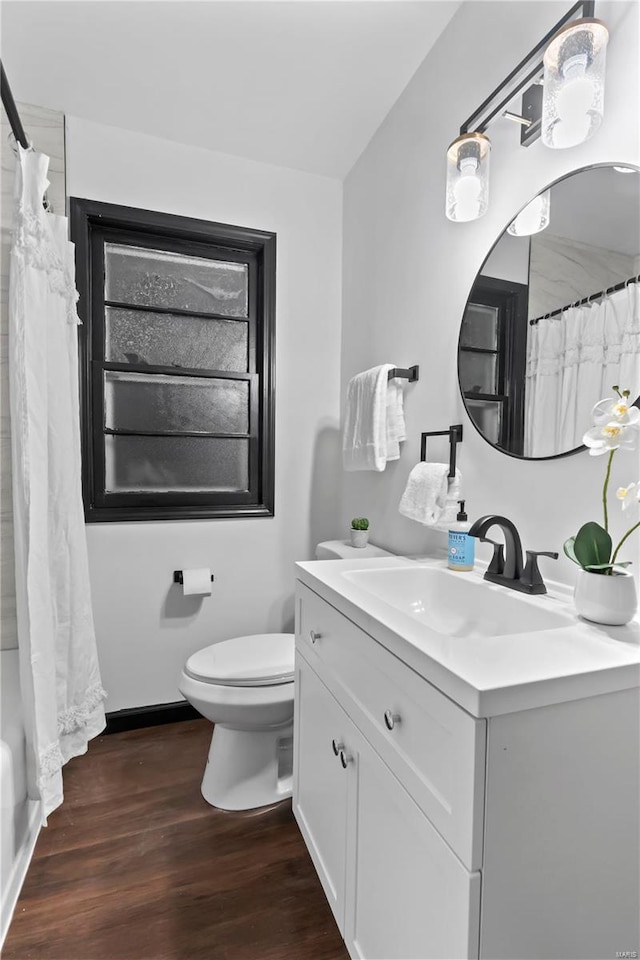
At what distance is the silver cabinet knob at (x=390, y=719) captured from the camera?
0.80m

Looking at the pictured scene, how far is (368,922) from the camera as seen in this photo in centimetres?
92

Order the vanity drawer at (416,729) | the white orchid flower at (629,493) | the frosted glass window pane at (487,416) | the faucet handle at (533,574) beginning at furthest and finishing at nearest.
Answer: the frosted glass window pane at (487,416)
the faucet handle at (533,574)
the white orchid flower at (629,493)
the vanity drawer at (416,729)

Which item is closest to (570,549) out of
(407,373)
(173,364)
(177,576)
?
(407,373)

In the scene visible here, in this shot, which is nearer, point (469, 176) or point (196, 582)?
point (469, 176)

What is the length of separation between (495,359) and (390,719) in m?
0.94

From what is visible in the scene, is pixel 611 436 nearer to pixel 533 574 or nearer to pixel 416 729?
pixel 533 574

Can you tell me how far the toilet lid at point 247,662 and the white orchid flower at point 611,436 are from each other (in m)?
1.14

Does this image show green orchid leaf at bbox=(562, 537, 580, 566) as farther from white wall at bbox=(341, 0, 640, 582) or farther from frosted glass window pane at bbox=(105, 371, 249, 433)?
frosted glass window pane at bbox=(105, 371, 249, 433)

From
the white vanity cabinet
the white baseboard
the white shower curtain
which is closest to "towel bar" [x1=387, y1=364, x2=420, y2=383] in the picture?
the white vanity cabinet

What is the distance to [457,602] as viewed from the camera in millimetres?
1195

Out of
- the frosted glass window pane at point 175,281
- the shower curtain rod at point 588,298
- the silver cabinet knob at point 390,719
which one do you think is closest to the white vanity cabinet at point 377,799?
the silver cabinet knob at point 390,719

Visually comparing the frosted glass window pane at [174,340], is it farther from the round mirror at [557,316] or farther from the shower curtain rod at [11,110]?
the round mirror at [557,316]

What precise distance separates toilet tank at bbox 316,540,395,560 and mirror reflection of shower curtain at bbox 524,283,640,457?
0.81m

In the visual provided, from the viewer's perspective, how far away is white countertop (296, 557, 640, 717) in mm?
608
